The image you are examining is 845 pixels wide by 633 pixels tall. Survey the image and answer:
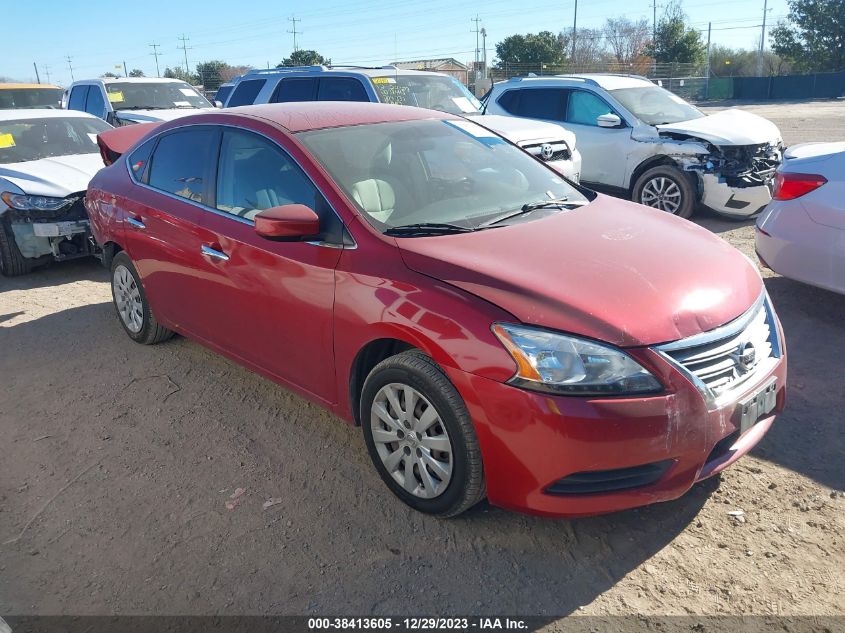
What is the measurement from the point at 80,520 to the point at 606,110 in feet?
26.6

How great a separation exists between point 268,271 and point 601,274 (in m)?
1.69

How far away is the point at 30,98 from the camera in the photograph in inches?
571

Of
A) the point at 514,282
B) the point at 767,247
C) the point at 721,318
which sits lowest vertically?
the point at 767,247

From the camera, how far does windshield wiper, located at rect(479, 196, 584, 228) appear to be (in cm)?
350

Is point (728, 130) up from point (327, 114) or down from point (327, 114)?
down

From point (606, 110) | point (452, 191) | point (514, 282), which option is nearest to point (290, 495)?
point (514, 282)

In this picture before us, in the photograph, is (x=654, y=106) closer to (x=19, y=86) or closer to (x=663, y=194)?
(x=663, y=194)

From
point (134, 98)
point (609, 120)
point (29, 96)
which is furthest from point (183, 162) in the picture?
point (29, 96)

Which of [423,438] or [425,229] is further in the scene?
[425,229]

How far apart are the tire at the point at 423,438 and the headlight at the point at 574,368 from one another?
33 centimetres

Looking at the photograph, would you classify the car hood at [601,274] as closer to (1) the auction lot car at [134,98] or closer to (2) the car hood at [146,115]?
(2) the car hood at [146,115]

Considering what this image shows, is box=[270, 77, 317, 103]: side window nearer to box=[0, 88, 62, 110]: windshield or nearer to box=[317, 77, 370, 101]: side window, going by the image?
box=[317, 77, 370, 101]: side window

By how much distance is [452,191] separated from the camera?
147 inches

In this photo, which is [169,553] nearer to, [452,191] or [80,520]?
[80,520]
